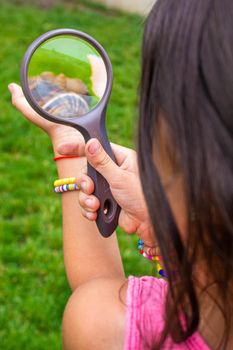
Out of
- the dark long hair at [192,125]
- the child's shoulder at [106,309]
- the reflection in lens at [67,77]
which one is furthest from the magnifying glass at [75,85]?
the dark long hair at [192,125]

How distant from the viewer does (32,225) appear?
8.66 feet

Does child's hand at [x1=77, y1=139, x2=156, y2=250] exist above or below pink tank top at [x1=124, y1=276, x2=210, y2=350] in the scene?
above

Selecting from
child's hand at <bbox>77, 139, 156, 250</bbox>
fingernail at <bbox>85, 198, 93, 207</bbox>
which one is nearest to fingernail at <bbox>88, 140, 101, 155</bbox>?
child's hand at <bbox>77, 139, 156, 250</bbox>

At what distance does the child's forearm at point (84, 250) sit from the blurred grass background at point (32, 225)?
0.21 metres

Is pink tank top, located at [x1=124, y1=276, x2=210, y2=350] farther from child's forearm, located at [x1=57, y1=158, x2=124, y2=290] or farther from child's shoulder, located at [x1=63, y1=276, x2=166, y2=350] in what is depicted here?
child's forearm, located at [x1=57, y1=158, x2=124, y2=290]

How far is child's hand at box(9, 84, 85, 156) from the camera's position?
4.15 ft

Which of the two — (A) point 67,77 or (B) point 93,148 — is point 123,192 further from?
(A) point 67,77

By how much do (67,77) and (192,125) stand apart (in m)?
0.52

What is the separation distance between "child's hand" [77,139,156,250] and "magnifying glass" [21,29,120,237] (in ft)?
0.05

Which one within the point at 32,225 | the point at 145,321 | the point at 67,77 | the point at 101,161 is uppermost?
the point at 67,77

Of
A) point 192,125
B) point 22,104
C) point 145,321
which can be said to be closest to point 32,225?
point 22,104

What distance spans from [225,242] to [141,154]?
0.16 m

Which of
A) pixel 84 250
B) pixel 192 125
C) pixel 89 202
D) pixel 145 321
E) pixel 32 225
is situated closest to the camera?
pixel 192 125

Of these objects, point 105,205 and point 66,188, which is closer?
point 105,205
